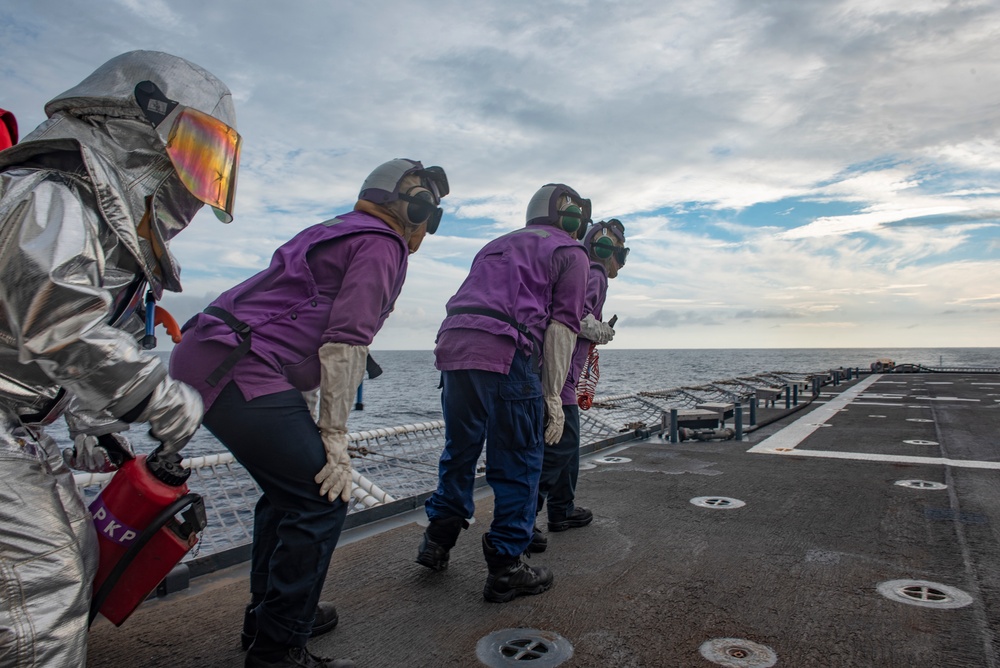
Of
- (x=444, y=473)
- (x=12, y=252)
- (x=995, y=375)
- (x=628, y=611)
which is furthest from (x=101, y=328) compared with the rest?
(x=995, y=375)

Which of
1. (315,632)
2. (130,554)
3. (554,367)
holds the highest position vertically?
(554,367)

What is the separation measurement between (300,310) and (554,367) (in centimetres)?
160

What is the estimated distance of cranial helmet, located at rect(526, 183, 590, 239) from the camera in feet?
12.6

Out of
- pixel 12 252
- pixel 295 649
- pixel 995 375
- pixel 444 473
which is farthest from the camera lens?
pixel 995 375

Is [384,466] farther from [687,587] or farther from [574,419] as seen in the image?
[687,587]

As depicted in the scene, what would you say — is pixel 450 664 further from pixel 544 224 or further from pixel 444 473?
pixel 544 224

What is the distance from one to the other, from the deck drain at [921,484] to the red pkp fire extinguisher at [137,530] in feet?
17.9

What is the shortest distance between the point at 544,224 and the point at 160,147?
2.39 m

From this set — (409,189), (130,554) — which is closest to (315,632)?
(130,554)

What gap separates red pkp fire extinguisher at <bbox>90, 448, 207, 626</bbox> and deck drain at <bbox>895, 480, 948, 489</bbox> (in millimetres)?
5442

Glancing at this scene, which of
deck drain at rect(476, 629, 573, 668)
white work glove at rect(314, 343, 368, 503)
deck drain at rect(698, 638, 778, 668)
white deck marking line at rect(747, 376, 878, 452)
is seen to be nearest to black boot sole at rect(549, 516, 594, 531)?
deck drain at rect(476, 629, 573, 668)

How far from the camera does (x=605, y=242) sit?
4.66m

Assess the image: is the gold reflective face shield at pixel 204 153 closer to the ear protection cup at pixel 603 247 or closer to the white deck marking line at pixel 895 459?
the ear protection cup at pixel 603 247

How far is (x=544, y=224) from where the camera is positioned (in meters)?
3.86
